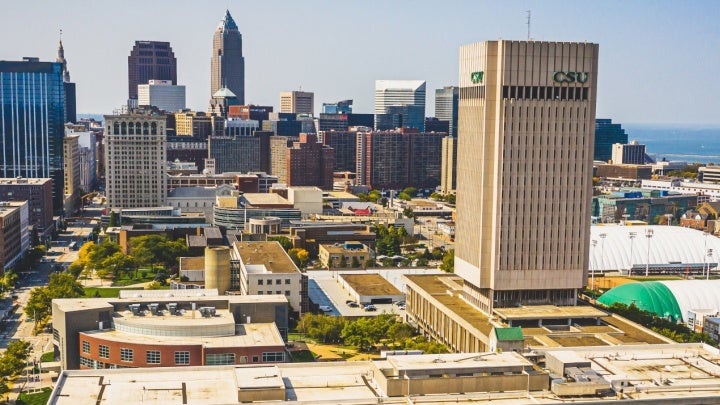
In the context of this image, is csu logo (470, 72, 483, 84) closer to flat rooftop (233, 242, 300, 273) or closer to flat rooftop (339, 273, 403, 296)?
flat rooftop (233, 242, 300, 273)

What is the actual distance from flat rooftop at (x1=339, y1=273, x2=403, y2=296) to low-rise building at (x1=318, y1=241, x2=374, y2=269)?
14.0m

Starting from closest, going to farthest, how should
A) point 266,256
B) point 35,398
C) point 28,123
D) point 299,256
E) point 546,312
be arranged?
point 35,398
point 546,312
point 266,256
point 299,256
point 28,123

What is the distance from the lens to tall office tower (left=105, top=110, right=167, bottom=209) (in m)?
182

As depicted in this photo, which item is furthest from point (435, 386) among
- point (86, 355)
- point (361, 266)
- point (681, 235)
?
point (681, 235)

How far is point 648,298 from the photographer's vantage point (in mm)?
105688

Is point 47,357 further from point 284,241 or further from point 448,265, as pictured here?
point 284,241

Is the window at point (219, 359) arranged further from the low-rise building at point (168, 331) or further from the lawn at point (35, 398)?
the lawn at point (35, 398)

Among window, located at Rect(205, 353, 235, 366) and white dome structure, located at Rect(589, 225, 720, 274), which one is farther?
white dome structure, located at Rect(589, 225, 720, 274)

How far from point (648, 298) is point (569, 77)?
35.3 m

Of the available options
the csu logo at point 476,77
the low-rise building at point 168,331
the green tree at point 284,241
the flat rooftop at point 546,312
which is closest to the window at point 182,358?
the low-rise building at point 168,331

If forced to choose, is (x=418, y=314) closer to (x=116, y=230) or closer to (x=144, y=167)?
(x=116, y=230)

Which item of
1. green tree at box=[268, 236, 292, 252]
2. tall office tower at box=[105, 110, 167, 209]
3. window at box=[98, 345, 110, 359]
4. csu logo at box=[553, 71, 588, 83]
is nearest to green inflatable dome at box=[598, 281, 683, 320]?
csu logo at box=[553, 71, 588, 83]

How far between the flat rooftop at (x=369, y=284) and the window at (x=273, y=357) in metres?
42.5

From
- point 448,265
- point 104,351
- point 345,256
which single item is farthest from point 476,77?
point 345,256
